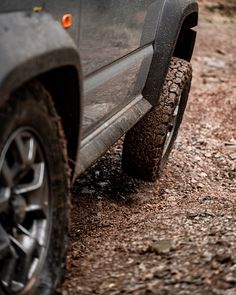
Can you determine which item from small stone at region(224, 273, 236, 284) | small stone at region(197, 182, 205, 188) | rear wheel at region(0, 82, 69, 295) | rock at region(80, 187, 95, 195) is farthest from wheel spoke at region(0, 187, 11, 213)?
small stone at region(197, 182, 205, 188)

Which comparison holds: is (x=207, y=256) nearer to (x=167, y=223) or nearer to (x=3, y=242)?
(x=167, y=223)

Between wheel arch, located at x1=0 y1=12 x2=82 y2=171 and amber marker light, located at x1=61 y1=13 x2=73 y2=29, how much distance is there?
0.08m

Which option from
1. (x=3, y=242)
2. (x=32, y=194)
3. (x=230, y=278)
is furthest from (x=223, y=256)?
(x=3, y=242)

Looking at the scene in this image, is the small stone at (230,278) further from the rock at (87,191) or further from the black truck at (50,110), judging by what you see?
the rock at (87,191)

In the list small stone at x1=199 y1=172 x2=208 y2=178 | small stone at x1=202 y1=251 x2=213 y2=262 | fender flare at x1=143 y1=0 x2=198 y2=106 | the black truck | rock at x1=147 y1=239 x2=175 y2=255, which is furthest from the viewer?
small stone at x1=199 y1=172 x2=208 y2=178

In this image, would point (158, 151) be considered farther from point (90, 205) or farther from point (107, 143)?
point (107, 143)

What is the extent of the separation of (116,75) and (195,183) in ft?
5.26

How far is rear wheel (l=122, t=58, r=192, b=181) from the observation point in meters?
4.10

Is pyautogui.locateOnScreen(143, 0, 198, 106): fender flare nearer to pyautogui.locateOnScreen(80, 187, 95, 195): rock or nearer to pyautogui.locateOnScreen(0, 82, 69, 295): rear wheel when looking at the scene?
pyautogui.locateOnScreen(80, 187, 95, 195): rock

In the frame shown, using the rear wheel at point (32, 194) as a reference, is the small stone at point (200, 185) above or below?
below

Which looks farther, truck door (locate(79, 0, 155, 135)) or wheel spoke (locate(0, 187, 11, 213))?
truck door (locate(79, 0, 155, 135))

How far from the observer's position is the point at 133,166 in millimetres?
4324

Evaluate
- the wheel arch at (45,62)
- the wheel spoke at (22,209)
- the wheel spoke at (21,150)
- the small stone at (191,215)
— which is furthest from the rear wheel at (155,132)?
the wheel spoke at (21,150)

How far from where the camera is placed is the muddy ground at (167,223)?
2721 millimetres
